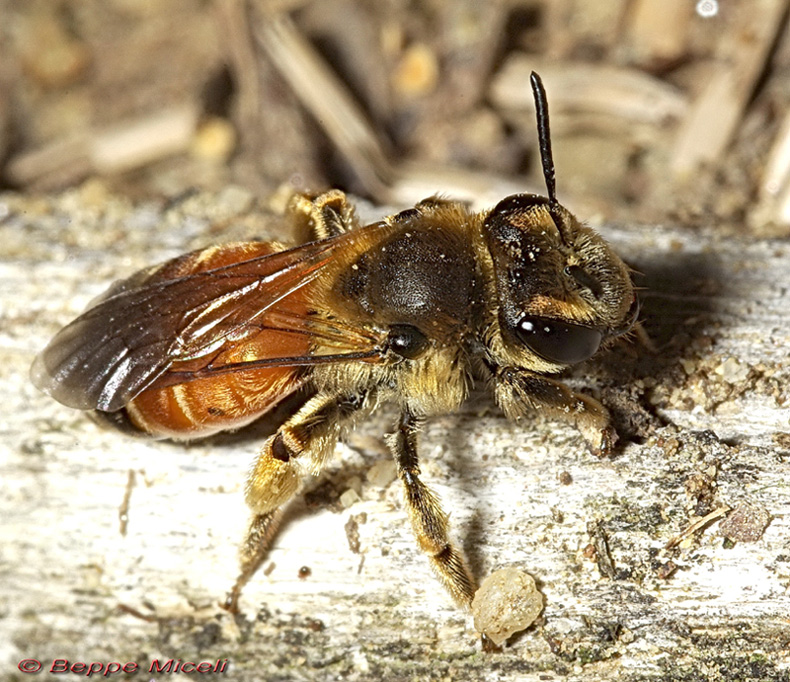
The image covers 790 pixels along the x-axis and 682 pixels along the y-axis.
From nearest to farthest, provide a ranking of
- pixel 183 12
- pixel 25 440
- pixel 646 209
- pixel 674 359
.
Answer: pixel 674 359
pixel 25 440
pixel 646 209
pixel 183 12

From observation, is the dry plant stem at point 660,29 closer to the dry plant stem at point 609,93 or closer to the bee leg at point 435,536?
the dry plant stem at point 609,93

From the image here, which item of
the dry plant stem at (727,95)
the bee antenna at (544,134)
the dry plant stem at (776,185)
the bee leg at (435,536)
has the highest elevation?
the dry plant stem at (727,95)

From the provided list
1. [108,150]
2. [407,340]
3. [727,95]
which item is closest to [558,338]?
[407,340]

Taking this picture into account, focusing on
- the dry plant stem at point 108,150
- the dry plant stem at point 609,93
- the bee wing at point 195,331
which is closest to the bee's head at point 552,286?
the bee wing at point 195,331

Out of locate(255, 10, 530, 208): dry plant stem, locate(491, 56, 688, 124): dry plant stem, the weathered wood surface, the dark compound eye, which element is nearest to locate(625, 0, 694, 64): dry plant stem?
locate(491, 56, 688, 124): dry plant stem

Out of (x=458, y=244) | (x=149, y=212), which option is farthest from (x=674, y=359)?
(x=149, y=212)

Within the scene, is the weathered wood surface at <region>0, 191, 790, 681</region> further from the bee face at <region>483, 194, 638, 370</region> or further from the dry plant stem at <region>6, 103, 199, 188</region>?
the dry plant stem at <region>6, 103, 199, 188</region>

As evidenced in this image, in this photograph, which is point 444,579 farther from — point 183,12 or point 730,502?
point 183,12
